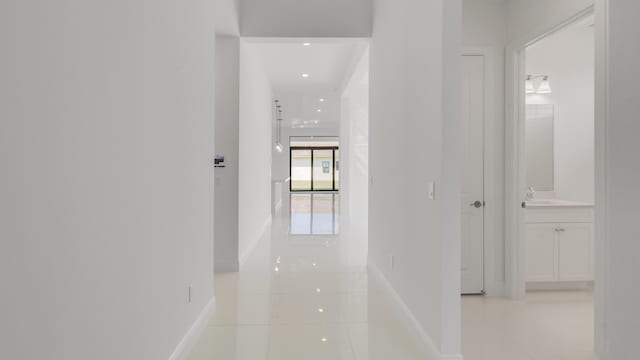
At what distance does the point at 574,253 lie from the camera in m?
4.13

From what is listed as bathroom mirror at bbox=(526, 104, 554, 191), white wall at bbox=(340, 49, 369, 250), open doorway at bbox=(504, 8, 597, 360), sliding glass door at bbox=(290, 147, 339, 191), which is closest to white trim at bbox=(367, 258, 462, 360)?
open doorway at bbox=(504, 8, 597, 360)

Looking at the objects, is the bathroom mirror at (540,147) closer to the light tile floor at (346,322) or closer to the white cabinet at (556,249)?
the white cabinet at (556,249)

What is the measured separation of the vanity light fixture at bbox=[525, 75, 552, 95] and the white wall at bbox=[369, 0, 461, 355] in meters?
1.75

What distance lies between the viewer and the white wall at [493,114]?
4.02m

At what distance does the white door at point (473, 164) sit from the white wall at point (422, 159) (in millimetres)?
770

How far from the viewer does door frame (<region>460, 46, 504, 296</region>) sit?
4.02m

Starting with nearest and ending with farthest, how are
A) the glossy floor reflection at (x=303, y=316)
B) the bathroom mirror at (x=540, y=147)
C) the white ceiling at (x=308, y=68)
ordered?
1. the glossy floor reflection at (x=303, y=316)
2. the bathroom mirror at (x=540, y=147)
3. the white ceiling at (x=308, y=68)

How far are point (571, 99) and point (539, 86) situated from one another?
1.34 ft

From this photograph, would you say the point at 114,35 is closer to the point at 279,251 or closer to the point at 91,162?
the point at 91,162

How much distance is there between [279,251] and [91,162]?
188 inches

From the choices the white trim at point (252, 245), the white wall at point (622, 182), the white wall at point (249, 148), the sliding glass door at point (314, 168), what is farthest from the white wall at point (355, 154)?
the sliding glass door at point (314, 168)

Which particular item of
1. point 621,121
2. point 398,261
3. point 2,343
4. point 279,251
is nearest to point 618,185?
point 621,121

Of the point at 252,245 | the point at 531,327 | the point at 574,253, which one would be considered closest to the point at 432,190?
the point at 531,327

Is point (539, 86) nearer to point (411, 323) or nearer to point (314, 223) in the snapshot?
point (411, 323)
